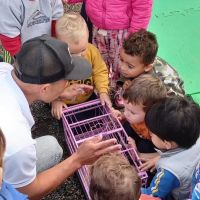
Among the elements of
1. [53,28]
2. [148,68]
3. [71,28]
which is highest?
[71,28]

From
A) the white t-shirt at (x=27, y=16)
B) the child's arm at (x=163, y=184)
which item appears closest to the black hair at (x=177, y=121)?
the child's arm at (x=163, y=184)

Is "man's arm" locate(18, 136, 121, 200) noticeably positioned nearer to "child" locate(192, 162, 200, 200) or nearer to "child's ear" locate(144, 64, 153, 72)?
"child" locate(192, 162, 200, 200)

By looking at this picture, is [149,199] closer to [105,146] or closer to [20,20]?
[105,146]

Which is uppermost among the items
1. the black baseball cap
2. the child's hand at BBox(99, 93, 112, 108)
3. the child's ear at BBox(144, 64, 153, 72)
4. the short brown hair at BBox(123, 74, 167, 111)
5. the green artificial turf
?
the black baseball cap

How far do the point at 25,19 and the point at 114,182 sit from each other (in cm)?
110

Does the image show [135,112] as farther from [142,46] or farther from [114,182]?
[114,182]

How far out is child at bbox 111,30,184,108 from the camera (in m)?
2.19

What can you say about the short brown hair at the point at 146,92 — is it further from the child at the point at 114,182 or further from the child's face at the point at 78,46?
the child at the point at 114,182

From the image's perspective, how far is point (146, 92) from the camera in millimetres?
1951

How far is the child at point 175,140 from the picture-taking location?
169cm

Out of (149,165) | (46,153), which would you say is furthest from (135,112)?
(46,153)

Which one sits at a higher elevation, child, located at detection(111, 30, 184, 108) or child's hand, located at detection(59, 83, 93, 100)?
child, located at detection(111, 30, 184, 108)

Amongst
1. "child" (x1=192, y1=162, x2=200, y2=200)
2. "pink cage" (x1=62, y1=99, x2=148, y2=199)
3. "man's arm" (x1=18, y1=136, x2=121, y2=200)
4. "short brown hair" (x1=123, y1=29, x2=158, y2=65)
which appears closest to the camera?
"child" (x1=192, y1=162, x2=200, y2=200)

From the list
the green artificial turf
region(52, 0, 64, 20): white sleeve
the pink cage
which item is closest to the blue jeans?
the pink cage
